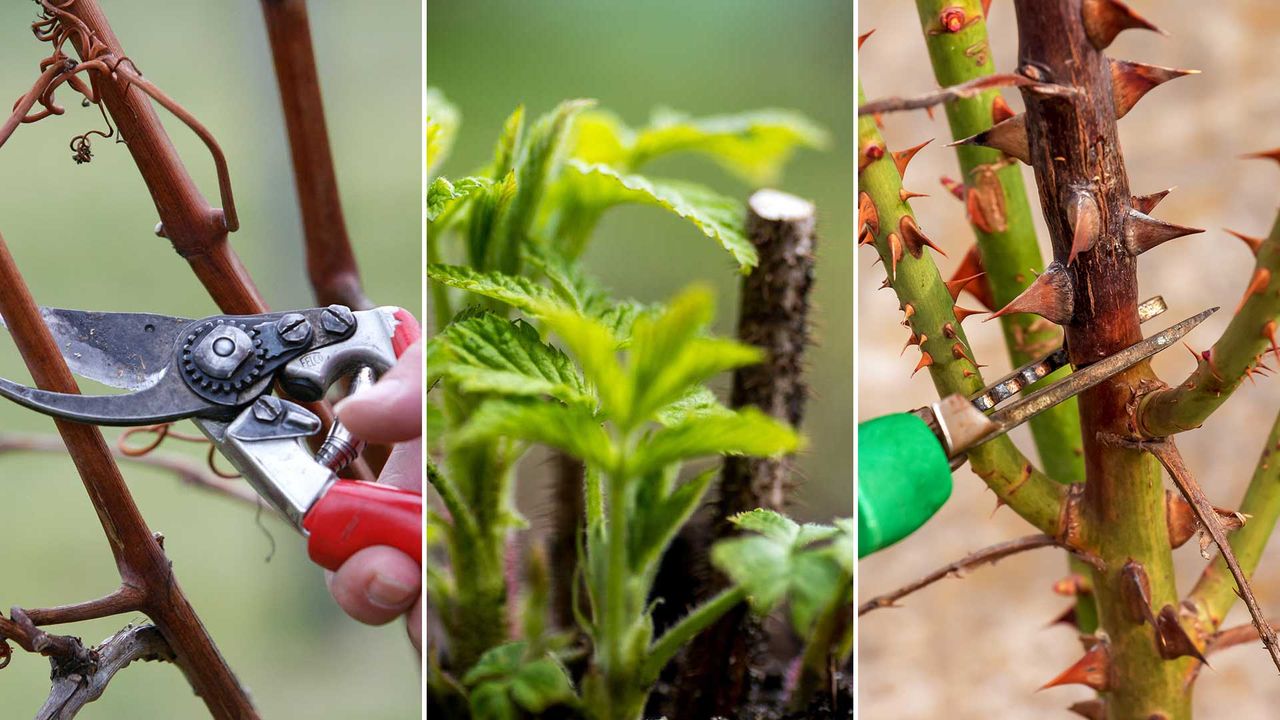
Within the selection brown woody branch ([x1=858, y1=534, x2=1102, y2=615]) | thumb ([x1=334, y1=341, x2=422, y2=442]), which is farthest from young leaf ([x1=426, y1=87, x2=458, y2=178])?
brown woody branch ([x1=858, y1=534, x2=1102, y2=615])

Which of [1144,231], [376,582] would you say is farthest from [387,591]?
[1144,231]

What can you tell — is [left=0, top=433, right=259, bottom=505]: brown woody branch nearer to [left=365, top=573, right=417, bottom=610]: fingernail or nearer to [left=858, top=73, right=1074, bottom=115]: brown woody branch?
[left=365, top=573, right=417, bottom=610]: fingernail

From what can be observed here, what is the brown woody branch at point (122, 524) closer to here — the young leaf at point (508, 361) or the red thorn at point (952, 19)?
the young leaf at point (508, 361)

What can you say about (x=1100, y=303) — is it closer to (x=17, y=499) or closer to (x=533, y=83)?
(x=533, y=83)

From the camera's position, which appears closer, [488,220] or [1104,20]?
[1104,20]

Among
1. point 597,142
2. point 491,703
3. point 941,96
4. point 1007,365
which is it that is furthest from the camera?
point 1007,365

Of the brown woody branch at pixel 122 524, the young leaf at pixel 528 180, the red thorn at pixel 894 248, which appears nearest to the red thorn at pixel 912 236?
the red thorn at pixel 894 248

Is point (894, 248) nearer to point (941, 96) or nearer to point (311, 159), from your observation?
point (941, 96)
